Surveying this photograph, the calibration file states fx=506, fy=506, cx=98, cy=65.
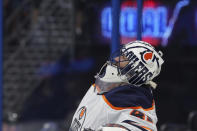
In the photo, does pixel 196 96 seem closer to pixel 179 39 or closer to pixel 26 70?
pixel 179 39

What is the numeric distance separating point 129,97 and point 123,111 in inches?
2.6

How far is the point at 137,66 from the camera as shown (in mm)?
2260

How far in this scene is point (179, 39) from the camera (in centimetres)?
583

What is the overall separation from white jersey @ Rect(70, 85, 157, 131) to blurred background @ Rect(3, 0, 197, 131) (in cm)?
297

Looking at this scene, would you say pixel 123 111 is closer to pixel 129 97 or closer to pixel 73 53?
pixel 129 97

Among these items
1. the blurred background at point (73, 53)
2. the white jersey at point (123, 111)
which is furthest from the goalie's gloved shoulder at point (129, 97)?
the blurred background at point (73, 53)

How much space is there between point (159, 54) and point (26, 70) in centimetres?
520

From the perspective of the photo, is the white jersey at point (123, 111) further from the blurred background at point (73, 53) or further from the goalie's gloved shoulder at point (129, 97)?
the blurred background at point (73, 53)

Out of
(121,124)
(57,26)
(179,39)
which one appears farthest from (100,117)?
(57,26)

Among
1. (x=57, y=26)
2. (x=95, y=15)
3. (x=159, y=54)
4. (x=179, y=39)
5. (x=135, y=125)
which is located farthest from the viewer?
(x=57, y=26)

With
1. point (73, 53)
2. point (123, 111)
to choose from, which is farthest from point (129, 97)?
point (73, 53)

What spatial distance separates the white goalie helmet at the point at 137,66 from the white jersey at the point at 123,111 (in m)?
0.05

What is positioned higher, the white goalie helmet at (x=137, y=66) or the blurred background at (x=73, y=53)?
the white goalie helmet at (x=137, y=66)

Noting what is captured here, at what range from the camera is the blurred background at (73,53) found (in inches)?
231
